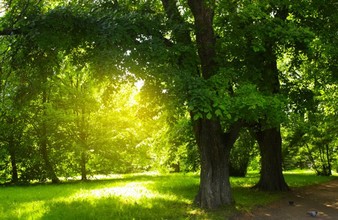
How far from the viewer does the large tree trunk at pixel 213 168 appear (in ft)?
48.1

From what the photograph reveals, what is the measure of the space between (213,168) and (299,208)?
3892 mm

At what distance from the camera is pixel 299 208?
15398 millimetres

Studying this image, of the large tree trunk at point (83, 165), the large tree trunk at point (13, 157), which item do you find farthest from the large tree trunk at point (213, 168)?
the large tree trunk at point (13, 157)

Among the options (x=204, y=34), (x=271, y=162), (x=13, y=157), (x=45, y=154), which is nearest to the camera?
(x=204, y=34)

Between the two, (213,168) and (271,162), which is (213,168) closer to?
(213,168)

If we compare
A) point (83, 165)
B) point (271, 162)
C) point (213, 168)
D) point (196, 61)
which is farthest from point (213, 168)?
point (83, 165)

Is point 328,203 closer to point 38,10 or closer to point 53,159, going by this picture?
point 38,10

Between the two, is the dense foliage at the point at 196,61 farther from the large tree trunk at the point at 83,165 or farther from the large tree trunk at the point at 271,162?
the large tree trunk at the point at 83,165

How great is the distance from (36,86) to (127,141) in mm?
19522

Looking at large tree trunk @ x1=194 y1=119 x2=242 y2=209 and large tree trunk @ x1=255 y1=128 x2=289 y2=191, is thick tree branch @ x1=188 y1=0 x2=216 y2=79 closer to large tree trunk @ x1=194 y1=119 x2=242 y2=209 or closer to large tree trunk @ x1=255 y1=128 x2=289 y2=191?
large tree trunk @ x1=194 y1=119 x2=242 y2=209

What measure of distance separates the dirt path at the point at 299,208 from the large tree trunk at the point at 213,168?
4.42 feet

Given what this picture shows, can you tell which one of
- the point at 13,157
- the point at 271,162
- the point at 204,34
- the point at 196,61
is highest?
the point at 204,34

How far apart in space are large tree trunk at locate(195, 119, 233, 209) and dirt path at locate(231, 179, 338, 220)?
53.0 inches

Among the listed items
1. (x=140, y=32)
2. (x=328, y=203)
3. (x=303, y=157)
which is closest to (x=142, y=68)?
(x=140, y=32)
